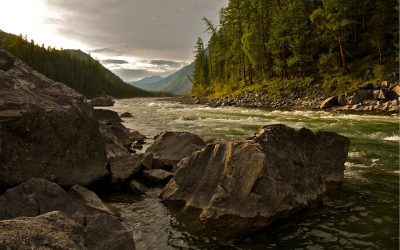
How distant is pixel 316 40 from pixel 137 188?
187 feet

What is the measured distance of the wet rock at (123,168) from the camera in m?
13.9

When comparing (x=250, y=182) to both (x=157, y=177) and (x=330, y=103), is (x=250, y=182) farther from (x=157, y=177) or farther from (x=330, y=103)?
(x=330, y=103)

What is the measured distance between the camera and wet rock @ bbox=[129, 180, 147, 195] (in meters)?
13.5

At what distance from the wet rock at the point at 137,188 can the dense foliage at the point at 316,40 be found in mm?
41678

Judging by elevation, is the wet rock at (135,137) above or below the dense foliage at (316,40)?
below

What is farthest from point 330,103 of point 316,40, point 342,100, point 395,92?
point 316,40

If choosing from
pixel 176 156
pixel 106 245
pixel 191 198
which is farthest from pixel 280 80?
pixel 106 245

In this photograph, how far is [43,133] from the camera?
11695mm

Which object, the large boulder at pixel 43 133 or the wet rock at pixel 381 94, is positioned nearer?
the large boulder at pixel 43 133

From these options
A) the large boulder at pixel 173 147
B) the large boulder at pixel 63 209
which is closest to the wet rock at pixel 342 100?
the large boulder at pixel 173 147

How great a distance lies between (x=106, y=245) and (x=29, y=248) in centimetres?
321

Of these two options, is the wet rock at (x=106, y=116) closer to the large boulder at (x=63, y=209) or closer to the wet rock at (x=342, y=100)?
the large boulder at (x=63, y=209)

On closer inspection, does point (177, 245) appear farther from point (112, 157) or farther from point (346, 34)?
point (346, 34)

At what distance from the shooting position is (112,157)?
1523cm
